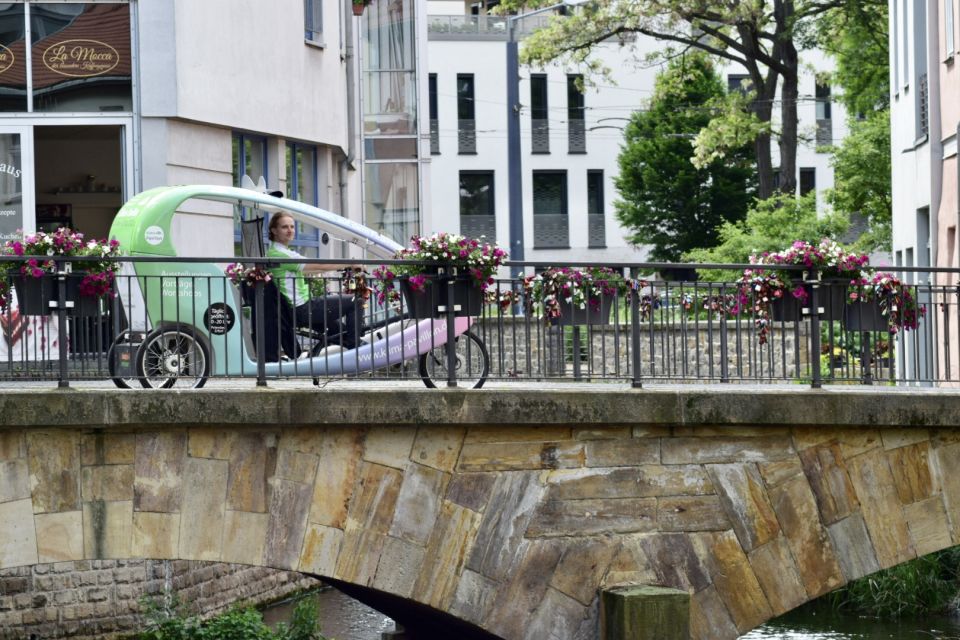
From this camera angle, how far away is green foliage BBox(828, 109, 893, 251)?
31906 millimetres

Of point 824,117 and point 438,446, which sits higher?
point 824,117

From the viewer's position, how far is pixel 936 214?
22.5 meters

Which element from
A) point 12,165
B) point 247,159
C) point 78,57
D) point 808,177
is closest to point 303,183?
point 247,159

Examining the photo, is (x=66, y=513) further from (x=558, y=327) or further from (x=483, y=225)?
(x=483, y=225)

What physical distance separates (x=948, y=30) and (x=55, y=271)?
46.1 ft

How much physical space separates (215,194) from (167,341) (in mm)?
2171

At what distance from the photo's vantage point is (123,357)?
11.2 m

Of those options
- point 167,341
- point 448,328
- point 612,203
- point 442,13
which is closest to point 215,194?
point 167,341

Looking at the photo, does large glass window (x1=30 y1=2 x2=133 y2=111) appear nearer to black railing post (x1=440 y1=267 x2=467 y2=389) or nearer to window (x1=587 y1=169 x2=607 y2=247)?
black railing post (x1=440 y1=267 x2=467 y2=389)

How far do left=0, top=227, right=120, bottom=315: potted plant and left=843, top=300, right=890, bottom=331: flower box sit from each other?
462cm

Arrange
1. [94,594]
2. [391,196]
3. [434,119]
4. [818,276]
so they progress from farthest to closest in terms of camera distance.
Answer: [434,119] < [391,196] < [94,594] < [818,276]

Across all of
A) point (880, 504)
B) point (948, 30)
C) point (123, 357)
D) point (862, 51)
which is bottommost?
point (880, 504)

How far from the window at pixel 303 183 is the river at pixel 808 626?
163 inches

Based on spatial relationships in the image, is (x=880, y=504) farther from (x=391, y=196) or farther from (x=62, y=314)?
(x=391, y=196)
